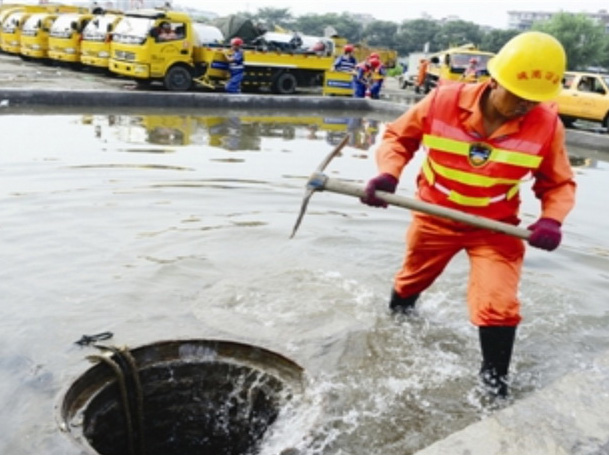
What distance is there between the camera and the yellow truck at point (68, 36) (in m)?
19.8

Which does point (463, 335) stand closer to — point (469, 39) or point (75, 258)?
point (75, 258)

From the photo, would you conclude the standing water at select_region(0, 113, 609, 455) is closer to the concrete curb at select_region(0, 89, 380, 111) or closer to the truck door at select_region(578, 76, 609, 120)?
the concrete curb at select_region(0, 89, 380, 111)

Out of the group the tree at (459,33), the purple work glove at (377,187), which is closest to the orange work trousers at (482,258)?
the purple work glove at (377,187)

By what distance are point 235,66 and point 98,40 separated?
4.39 meters

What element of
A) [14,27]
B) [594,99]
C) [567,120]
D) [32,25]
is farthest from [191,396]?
[14,27]

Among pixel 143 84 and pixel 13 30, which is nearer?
pixel 143 84

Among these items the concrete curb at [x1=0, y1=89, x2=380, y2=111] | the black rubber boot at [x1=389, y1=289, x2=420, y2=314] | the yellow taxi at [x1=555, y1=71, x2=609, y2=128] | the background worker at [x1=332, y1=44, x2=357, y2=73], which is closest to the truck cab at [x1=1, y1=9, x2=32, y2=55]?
the concrete curb at [x1=0, y1=89, x2=380, y2=111]

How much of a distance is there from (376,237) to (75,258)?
2.74 metres

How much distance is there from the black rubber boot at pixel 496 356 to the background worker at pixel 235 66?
46.4ft

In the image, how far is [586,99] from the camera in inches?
647

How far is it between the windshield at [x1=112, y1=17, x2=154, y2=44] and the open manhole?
46.5 feet

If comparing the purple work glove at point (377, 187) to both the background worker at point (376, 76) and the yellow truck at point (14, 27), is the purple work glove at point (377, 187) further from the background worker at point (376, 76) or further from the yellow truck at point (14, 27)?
the yellow truck at point (14, 27)

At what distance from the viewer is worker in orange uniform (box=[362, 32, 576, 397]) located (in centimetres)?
308

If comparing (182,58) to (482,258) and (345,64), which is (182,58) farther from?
(482,258)
